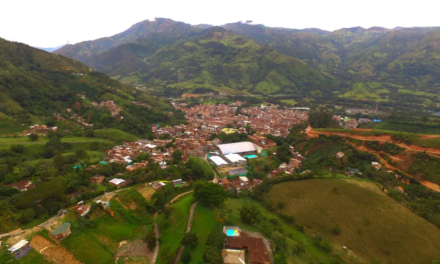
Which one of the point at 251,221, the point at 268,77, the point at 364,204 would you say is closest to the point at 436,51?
the point at 268,77

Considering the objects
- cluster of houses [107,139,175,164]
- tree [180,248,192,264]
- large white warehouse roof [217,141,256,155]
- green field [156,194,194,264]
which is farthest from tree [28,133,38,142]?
tree [180,248,192,264]

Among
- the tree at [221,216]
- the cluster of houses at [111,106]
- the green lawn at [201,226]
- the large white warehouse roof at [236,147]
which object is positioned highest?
the cluster of houses at [111,106]

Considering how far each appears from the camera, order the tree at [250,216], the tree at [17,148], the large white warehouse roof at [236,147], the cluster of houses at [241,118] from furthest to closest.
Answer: the cluster of houses at [241,118] < the large white warehouse roof at [236,147] < the tree at [17,148] < the tree at [250,216]

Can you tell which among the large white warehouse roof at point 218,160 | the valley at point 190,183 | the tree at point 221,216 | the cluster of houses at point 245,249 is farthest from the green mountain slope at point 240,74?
the cluster of houses at point 245,249

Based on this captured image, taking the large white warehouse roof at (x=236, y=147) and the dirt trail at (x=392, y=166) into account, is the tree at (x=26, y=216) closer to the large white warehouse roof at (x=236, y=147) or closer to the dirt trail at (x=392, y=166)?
the large white warehouse roof at (x=236, y=147)

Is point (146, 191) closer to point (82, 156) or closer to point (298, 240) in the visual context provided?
point (82, 156)

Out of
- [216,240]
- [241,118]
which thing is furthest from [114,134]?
[216,240]
